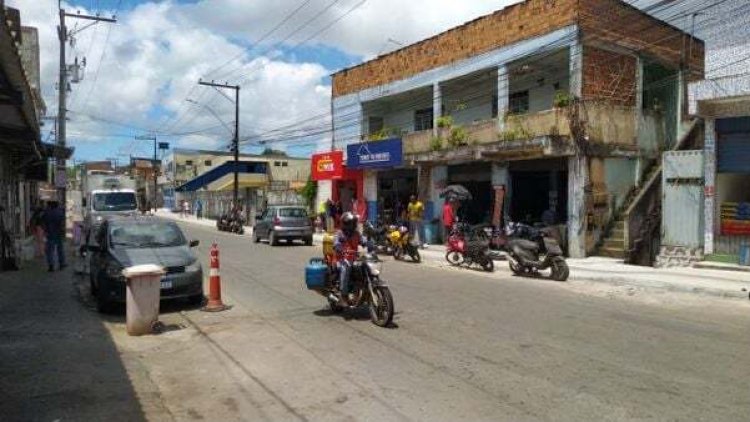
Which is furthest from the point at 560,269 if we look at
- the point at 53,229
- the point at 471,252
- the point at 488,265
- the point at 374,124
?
the point at 374,124

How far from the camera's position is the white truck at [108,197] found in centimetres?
2758

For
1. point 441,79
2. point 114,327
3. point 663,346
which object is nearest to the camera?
point 663,346

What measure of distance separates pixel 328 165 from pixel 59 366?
2625cm

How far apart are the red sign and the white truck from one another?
9104 millimetres

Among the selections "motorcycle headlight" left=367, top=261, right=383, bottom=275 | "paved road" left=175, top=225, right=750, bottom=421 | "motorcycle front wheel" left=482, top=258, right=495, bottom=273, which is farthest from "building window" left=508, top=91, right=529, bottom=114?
"motorcycle headlight" left=367, top=261, right=383, bottom=275

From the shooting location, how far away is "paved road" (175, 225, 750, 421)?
18.5 feet

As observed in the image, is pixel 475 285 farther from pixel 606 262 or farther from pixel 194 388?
pixel 194 388

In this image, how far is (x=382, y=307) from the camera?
923 cm

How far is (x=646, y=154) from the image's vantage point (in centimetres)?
2150

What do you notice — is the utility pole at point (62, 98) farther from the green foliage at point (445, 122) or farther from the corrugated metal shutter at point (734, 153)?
the corrugated metal shutter at point (734, 153)

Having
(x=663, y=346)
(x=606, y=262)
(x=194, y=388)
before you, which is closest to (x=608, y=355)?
(x=663, y=346)

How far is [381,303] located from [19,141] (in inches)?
558

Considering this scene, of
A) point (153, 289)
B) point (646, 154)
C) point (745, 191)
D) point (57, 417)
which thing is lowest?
point (57, 417)

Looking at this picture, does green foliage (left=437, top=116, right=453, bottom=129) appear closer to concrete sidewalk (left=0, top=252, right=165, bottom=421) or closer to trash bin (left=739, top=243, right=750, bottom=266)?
trash bin (left=739, top=243, right=750, bottom=266)
